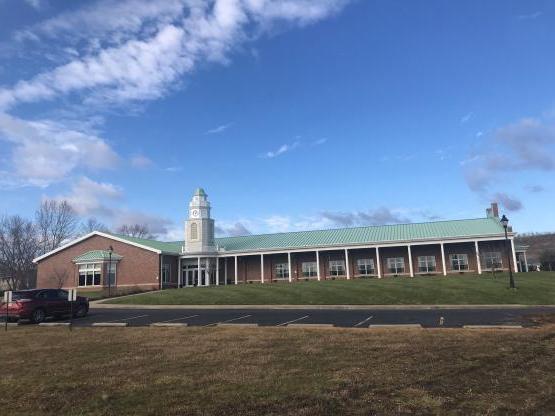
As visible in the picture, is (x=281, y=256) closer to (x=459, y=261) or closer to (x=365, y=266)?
(x=365, y=266)

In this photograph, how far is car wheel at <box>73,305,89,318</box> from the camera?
76.6ft

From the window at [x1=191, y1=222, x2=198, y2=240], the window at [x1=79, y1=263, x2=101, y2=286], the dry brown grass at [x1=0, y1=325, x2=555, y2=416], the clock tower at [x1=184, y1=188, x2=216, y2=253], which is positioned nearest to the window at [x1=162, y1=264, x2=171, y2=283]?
the clock tower at [x1=184, y1=188, x2=216, y2=253]

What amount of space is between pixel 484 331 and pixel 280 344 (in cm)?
520

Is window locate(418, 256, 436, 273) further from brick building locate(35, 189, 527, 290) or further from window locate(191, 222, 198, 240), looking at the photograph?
window locate(191, 222, 198, 240)

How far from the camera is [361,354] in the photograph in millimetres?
9133

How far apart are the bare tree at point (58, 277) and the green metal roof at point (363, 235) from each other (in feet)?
22.7

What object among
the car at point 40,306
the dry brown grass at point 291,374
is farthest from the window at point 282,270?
the dry brown grass at point 291,374

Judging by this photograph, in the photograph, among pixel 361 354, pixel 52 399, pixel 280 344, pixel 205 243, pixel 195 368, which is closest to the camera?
pixel 52 399

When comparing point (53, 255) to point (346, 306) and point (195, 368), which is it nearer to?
point (346, 306)

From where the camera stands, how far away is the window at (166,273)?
161 feet

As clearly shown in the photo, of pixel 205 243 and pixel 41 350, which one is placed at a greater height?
pixel 205 243

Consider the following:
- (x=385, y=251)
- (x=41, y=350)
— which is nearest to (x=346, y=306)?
(x=41, y=350)

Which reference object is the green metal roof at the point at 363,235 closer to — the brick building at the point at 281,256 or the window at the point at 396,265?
the brick building at the point at 281,256

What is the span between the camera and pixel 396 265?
48.3m
